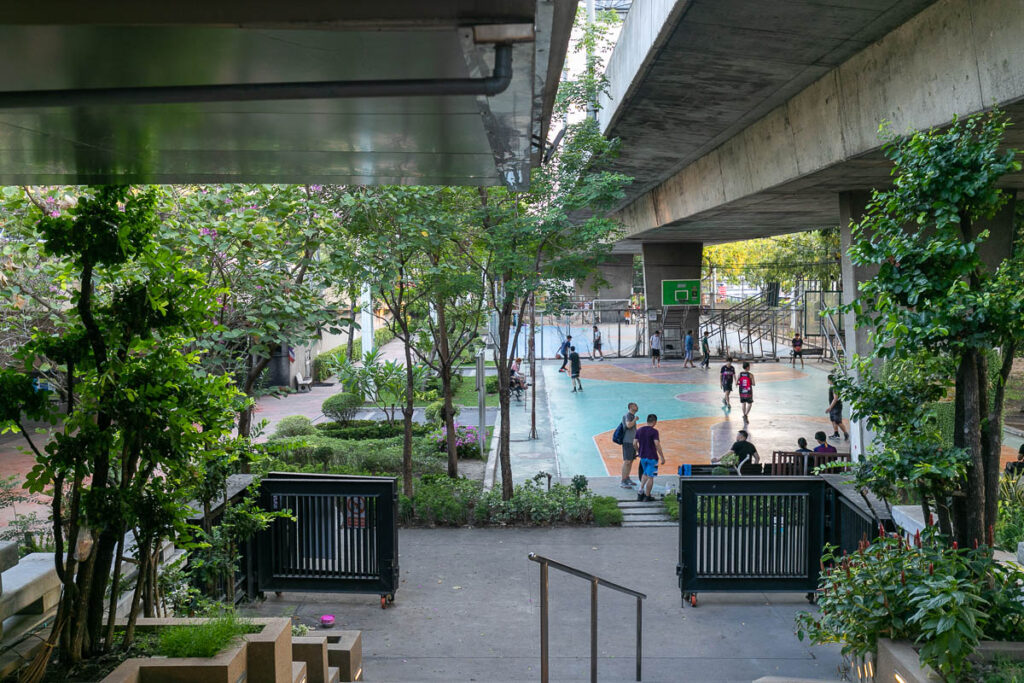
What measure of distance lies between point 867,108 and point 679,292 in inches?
1005

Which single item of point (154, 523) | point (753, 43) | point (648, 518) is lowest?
point (648, 518)

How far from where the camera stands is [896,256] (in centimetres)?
546

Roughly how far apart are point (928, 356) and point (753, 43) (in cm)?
502

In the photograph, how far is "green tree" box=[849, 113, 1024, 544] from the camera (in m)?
5.17

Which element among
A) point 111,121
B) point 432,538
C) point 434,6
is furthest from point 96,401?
point 432,538

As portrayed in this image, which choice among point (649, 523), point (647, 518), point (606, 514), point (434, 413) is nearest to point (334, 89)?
point (606, 514)

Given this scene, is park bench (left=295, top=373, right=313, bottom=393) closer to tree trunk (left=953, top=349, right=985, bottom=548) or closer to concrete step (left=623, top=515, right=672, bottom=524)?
concrete step (left=623, top=515, right=672, bottom=524)

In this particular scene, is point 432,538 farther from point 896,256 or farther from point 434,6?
point 434,6

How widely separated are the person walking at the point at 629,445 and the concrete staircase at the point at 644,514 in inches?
Answer: 49.7

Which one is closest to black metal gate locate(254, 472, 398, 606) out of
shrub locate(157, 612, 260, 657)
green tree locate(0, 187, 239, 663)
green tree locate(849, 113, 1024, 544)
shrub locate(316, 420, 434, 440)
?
green tree locate(0, 187, 239, 663)

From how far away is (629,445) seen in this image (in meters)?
15.3

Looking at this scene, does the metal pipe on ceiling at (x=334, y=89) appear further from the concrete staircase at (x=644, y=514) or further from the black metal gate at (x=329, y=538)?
the concrete staircase at (x=644, y=514)

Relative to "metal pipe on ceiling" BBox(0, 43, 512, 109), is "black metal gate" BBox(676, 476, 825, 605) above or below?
below

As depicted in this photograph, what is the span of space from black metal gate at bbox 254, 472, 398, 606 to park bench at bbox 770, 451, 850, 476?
7109 millimetres
